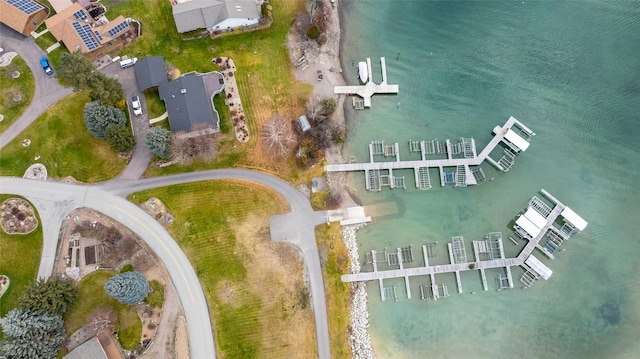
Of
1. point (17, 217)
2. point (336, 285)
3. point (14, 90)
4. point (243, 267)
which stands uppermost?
point (14, 90)

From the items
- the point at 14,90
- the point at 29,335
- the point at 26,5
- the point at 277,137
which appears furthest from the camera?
the point at 26,5

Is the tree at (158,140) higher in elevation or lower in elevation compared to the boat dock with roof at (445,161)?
higher

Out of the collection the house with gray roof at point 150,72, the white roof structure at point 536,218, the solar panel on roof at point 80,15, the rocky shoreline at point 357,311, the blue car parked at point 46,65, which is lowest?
the rocky shoreline at point 357,311

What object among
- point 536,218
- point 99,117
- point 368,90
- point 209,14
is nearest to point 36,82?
point 99,117

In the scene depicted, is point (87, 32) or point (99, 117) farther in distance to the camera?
point (87, 32)

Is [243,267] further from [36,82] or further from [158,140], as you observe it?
[36,82]

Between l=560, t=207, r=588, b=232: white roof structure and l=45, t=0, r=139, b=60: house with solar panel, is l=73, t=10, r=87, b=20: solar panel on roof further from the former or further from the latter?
l=560, t=207, r=588, b=232: white roof structure

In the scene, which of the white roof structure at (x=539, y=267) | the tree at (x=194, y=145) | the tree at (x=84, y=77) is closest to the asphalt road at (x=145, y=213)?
the tree at (x=194, y=145)

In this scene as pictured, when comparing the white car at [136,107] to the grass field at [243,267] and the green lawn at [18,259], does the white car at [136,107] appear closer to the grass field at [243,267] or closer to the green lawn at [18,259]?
the grass field at [243,267]
